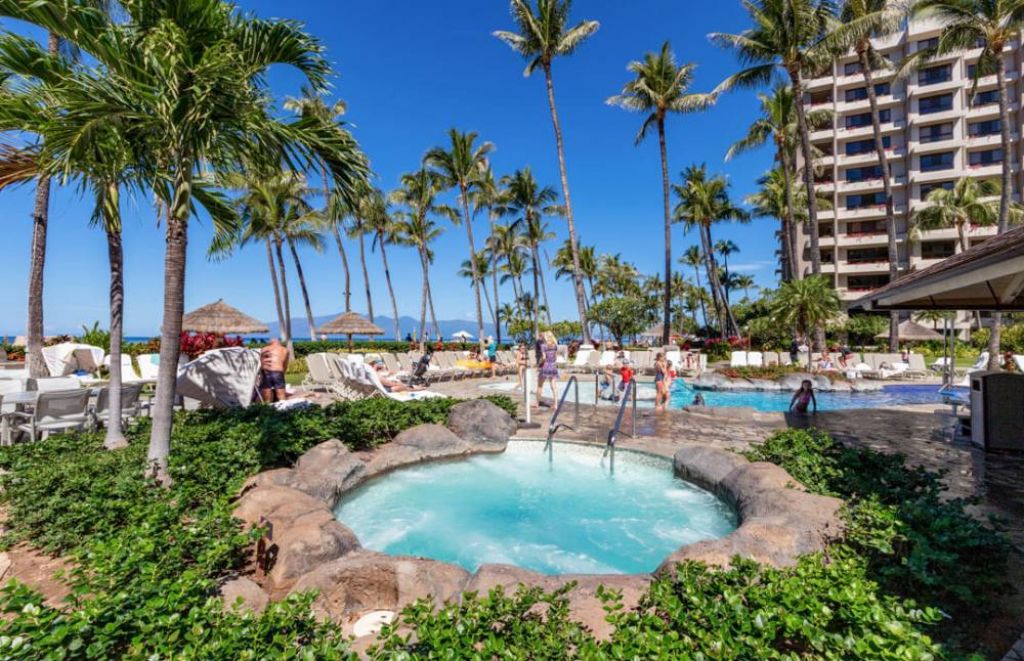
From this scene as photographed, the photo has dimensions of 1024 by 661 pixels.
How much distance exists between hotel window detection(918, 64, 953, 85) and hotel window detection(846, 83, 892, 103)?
2.37 m

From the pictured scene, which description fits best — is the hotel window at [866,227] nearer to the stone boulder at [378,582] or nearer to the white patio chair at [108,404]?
the stone boulder at [378,582]

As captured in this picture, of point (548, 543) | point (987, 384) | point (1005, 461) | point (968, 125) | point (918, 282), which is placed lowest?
point (548, 543)

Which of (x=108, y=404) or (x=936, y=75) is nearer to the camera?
(x=108, y=404)

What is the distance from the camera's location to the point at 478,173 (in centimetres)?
3541

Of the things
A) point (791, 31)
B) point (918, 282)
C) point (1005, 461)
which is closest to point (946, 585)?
point (918, 282)

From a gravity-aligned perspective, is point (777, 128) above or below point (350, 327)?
above

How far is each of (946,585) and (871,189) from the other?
170 feet

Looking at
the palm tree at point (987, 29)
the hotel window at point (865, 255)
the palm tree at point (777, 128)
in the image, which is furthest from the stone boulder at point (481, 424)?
the hotel window at point (865, 255)

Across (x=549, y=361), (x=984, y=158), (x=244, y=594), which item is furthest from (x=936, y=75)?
(x=244, y=594)

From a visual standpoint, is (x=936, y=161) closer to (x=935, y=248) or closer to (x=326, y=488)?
(x=935, y=248)

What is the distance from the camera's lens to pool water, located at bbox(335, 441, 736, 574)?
5.06 m

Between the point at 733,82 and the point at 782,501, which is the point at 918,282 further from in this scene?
the point at 733,82

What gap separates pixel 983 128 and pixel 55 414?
60306 millimetres

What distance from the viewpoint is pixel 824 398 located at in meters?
15.6
